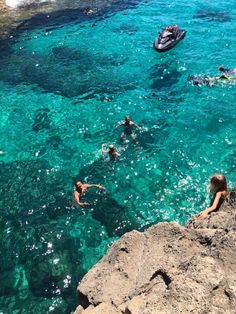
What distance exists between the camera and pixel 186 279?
206 inches

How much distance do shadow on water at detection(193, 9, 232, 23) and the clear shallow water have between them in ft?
0.63

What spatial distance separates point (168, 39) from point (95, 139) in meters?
9.06

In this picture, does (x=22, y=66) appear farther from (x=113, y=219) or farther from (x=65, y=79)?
(x=113, y=219)

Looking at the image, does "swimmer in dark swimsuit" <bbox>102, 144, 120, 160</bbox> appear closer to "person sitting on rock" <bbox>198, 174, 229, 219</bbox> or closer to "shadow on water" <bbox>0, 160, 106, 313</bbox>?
"shadow on water" <bbox>0, 160, 106, 313</bbox>

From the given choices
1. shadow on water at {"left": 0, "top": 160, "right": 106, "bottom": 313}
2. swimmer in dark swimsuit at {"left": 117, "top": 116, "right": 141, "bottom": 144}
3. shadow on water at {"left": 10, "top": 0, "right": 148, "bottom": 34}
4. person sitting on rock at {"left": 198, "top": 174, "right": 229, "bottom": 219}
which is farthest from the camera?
shadow on water at {"left": 10, "top": 0, "right": 148, "bottom": 34}

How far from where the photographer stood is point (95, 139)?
595 inches

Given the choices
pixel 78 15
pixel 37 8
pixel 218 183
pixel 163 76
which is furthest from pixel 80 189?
→ pixel 37 8

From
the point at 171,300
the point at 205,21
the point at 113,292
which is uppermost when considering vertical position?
the point at 171,300

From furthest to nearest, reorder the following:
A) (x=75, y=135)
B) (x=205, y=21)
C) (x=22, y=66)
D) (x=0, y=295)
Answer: (x=205, y=21) < (x=22, y=66) < (x=75, y=135) < (x=0, y=295)

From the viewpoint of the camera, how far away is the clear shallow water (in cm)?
1084

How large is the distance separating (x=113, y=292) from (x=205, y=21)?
72.1 ft

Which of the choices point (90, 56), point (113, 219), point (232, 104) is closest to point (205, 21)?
point (90, 56)

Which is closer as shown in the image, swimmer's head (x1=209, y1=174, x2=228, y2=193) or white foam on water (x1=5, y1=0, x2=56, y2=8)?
swimmer's head (x1=209, y1=174, x2=228, y2=193)

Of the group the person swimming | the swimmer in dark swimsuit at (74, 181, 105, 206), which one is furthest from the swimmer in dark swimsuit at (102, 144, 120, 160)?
the person swimming
